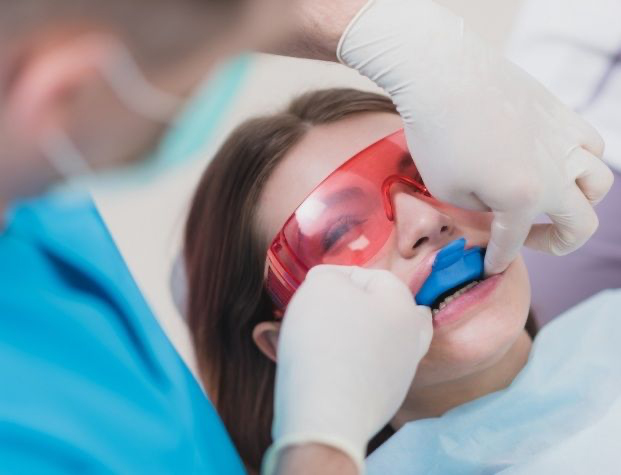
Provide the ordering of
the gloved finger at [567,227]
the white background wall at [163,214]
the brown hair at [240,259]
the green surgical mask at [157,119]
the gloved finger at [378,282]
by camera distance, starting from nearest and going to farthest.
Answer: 1. the green surgical mask at [157,119]
2. the gloved finger at [378,282]
3. the gloved finger at [567,227]
4. the brown hair at [240,259]
5. the white background wall at [163,214]

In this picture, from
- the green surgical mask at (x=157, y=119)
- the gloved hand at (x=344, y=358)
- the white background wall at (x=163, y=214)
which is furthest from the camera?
the white background wall at (x=163, y=214)

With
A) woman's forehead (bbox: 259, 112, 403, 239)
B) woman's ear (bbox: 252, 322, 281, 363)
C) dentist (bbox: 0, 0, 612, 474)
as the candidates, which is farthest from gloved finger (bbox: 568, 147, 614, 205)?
woman's ear (bbox: 252, 322, 281, 363)

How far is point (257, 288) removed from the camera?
4.03 ft

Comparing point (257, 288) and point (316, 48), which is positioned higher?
point (316, 48)

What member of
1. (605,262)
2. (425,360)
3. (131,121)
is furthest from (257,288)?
(605,262)

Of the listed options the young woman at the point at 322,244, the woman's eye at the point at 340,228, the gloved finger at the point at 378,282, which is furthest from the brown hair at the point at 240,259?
the gloved finger at the point at 378,282

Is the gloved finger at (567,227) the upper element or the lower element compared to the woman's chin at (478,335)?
upper

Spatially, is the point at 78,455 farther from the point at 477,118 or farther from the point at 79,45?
the point at 477,118

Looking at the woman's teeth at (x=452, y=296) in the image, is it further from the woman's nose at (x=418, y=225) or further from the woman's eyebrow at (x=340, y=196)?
the woman's eyebrow at (x=340, y=196)

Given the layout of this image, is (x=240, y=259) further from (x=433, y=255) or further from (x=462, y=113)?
(x=462, y=113)

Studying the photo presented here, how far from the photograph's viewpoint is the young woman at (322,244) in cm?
110

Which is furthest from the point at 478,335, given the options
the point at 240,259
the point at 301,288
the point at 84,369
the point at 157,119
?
the point at 157,119

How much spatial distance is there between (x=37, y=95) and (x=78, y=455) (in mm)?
443

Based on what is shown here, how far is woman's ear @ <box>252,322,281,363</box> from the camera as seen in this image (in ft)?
4.07
